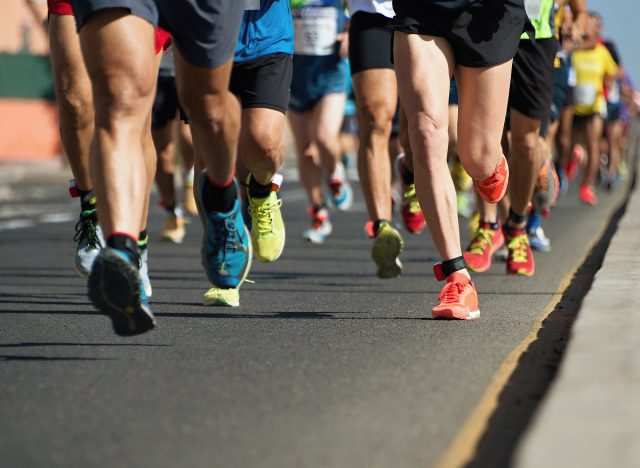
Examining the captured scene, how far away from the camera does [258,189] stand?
6809mm

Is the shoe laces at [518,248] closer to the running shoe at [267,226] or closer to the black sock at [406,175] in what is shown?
the black sock at [406,175]

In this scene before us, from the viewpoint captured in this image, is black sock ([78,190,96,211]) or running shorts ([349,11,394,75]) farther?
running shorts ([349,11,394,75])

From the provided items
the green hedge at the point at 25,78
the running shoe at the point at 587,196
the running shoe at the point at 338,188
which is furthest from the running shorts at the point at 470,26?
the green hedge at the point at 25,78

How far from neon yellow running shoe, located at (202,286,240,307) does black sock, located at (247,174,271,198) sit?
515 millimetres

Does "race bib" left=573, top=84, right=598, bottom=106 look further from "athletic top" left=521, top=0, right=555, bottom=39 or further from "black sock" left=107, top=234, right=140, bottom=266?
"black sock" left=107, top=234, right=140, bottom=266

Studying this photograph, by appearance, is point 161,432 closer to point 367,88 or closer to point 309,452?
point 309,452

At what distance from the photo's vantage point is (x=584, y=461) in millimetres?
3076

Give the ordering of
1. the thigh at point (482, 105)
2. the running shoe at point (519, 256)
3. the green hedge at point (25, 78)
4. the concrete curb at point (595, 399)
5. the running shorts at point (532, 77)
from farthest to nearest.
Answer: the green hedge at point (25, 78), the running shoe at point (519, 256), the running shorts at point (532, 77), the thigh at point (482, 105), the concrete curb at point (595, 399)

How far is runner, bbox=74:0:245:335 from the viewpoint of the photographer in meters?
4.45

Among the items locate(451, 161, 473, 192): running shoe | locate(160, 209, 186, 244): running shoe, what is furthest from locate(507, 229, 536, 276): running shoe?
locate(160, 209, 186, 244): running shoe

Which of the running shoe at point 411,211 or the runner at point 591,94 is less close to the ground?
the running shoe at point 411,211

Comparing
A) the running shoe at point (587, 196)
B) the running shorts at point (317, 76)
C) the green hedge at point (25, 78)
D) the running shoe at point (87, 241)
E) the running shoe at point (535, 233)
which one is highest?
the running shoe at point (87, 241)

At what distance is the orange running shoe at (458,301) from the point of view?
5852 millimetres

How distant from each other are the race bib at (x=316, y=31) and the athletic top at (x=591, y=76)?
735 centimetres
